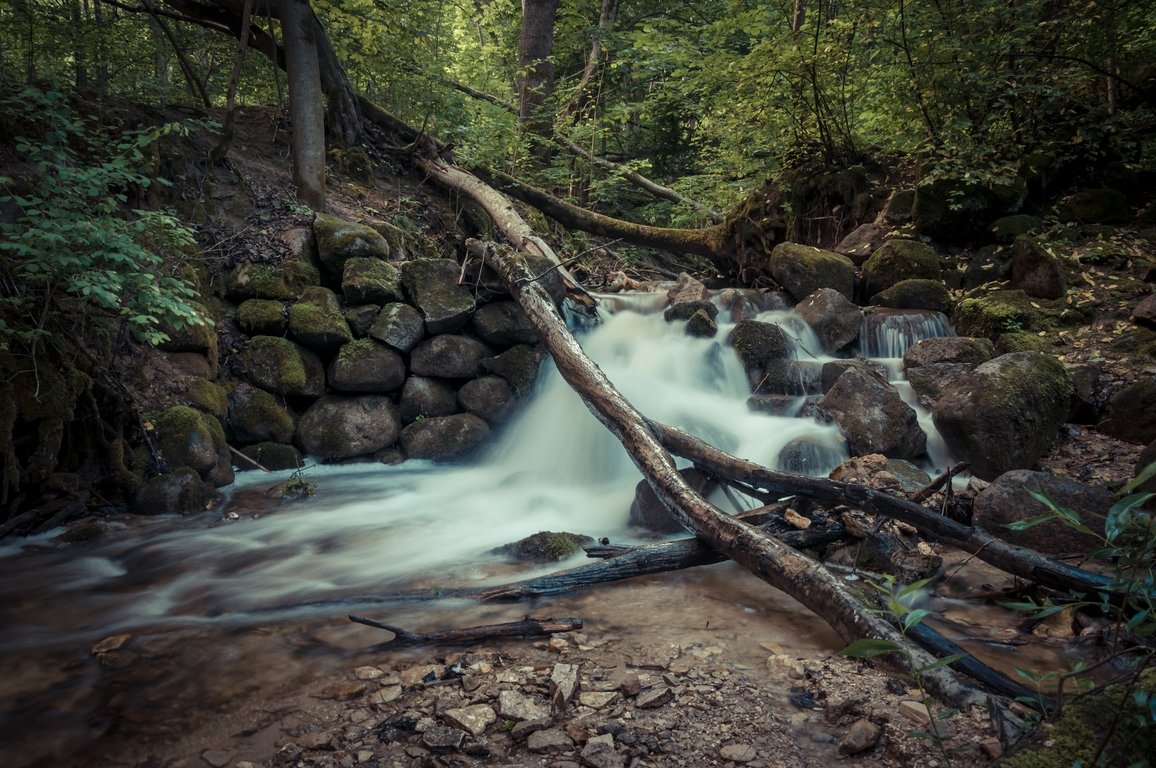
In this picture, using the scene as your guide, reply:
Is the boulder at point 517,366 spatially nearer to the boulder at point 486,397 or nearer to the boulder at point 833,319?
the boulder at point 486,397

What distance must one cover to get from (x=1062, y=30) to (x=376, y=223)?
961 centimetres

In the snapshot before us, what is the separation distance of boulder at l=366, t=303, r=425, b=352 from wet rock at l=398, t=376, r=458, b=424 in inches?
17.0

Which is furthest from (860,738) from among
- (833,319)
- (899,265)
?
(899,265)

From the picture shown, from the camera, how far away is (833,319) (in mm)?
8250

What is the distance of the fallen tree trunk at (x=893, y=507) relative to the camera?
10.1 ft

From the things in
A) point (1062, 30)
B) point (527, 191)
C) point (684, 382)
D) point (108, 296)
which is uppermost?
point (1062, 30)

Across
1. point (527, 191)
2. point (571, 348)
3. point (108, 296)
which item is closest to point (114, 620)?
point (108, 296)

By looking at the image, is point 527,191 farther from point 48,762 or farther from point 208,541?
point 48,762

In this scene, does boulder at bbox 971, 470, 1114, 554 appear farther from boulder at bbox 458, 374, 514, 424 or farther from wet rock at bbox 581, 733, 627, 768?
boulder at bbox 458, 374, 514, 424

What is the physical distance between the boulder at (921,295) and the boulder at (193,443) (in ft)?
27.8

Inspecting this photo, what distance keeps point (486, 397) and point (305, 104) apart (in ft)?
15.8

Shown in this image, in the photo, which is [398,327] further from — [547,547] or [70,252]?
[547,547]

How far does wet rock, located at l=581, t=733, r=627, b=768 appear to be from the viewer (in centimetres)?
207

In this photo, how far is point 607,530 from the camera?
5266 millimetres
